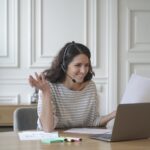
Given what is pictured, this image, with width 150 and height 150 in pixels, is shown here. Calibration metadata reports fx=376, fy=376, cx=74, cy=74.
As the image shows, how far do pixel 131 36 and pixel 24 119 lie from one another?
2.16m

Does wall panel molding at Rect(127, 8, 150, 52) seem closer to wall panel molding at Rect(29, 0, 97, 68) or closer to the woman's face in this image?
wall panel molding at Rect(29, 0, 97, 68)

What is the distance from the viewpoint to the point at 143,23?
4312 millimetres

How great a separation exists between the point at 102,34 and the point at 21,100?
1.17 metres

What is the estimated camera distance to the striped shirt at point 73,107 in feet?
7.85

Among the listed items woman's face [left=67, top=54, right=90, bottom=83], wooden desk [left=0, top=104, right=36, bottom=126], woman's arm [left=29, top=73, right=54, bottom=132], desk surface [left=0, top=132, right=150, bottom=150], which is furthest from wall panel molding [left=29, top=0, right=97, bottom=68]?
desk surface [left=0, top=132, right=150, bottom=150]

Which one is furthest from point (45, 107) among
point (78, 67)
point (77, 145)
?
point (77, 145)

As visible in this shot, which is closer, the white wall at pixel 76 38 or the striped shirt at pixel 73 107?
the striped shirt at pixel 73 107

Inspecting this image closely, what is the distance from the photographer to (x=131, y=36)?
169 inches

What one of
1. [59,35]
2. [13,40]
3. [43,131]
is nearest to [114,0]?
[59,35]

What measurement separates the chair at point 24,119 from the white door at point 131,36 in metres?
1.87

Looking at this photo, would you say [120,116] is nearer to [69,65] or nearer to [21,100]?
[69,65]

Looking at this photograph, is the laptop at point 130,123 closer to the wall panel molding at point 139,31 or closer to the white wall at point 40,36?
the white wall at point 40,36

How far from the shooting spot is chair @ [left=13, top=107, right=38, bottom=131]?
2.50m

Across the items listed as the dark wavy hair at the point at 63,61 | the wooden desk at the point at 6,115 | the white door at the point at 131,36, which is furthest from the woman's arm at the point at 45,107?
the white door at the point at 131,36
